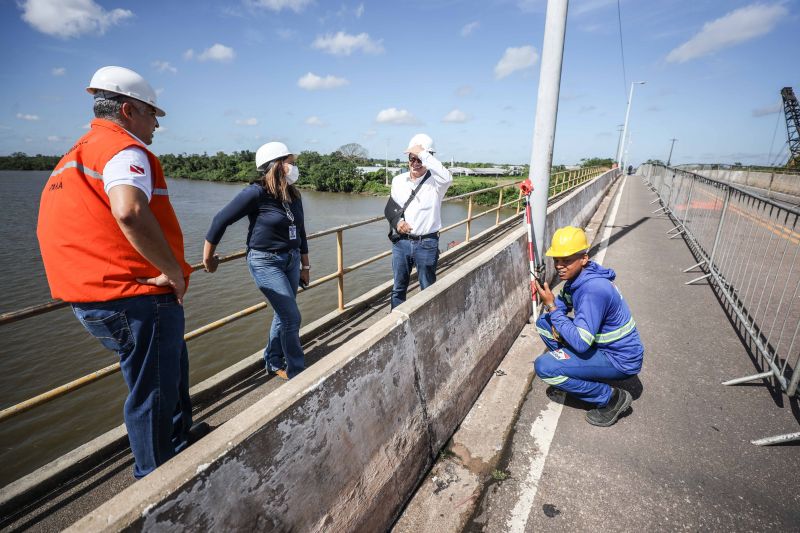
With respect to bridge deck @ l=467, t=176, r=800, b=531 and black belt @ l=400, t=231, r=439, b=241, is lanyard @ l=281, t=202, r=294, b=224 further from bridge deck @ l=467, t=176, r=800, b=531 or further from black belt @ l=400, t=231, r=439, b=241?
bridge deck @ l=467, t=176, r=800, b=531

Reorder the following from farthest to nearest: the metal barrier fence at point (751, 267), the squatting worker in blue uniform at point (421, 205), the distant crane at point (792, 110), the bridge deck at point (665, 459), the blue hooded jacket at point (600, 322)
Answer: the distant crane at point (792, 110) → the squatting worker in blue uniform at point (421, 205) → the metal barrier fence at point (751, 267) → the blue hooded jacket at point (600, 322) → the bridge deck at point (665, 459)

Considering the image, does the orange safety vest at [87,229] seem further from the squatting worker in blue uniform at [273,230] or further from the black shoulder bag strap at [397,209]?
the black shoulder bag strap at [397,209]

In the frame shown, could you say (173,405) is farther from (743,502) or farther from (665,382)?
(665,382)

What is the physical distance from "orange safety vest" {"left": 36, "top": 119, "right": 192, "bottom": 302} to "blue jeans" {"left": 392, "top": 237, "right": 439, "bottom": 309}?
2.62m

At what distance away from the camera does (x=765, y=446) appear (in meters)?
2.55

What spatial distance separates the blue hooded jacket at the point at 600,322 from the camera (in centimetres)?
263

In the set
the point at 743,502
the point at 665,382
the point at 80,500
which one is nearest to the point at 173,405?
the point at 80,500

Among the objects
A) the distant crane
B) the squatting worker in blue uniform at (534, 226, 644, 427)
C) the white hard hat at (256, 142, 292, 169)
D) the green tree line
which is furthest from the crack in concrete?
the distant crane

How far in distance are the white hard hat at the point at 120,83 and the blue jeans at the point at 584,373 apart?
10.3ft

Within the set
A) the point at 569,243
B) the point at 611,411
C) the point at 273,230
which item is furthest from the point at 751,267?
the point at 273,230

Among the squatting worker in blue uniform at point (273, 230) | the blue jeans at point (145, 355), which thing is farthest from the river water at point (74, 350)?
the squatting worker in blue uniform at point (273, 230)

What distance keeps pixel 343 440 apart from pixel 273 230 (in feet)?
5.81

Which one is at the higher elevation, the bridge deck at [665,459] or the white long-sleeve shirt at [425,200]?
the white long-sleeve shirt at [425,200]

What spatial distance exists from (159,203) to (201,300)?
7130 millimetres
